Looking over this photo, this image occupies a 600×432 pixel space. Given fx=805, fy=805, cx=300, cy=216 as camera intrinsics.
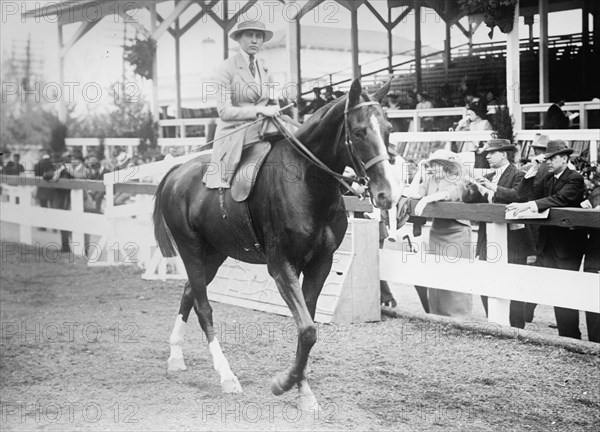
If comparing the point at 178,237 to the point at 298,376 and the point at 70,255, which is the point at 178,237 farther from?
the point at 70,255

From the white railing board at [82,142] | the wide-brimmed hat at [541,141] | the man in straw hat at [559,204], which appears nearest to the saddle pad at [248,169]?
the man in straw hat at [559,204]

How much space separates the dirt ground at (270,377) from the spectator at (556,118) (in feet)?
9.58

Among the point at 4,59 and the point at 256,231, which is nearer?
the point at 256,231

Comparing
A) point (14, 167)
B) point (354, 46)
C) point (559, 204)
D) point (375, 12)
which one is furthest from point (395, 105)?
point (14, 167)

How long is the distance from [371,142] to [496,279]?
3.30 metres

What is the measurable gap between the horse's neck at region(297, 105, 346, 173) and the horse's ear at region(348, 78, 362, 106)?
199mm

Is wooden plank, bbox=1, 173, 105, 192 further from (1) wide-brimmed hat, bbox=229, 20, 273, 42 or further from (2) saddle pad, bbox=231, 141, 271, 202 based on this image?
(1) wide-brimmed hat, bbox=229, 20, 273, 42

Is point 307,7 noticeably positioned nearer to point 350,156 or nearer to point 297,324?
point 350,156

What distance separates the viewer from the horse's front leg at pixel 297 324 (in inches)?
195

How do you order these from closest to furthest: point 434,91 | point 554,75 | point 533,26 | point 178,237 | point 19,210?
point 178,237, point 533,26, point 434,91, point 554,75, point 19,210

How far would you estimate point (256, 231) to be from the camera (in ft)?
18.2

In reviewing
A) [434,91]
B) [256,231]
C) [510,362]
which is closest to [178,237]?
[256,231]

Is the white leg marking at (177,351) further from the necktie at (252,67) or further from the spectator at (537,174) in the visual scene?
the spectator at (537,174)

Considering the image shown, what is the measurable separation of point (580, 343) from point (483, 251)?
1423 mm
